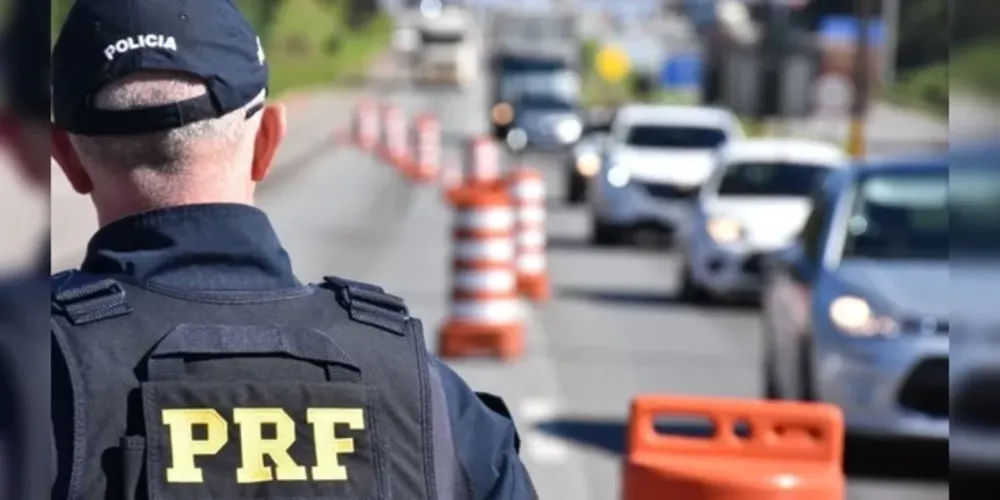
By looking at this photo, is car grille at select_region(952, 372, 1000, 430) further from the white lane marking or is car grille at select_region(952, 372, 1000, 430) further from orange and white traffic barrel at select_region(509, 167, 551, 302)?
orange and white traffic barrel at select_region(509, 167, 551, 302)

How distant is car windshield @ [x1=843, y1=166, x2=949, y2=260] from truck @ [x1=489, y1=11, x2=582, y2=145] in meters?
44.2

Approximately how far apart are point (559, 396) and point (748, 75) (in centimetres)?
5563

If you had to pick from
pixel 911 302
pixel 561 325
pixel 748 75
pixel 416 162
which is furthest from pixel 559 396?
pixel 748 75

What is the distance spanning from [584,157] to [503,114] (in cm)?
2899

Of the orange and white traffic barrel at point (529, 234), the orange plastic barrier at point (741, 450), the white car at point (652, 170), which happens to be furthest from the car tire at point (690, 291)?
the orange plastic barrier at point (741, 450)

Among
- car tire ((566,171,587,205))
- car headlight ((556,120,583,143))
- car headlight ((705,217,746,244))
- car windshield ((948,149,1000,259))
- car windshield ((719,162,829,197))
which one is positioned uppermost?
car windshield ((948,149,1000,259))

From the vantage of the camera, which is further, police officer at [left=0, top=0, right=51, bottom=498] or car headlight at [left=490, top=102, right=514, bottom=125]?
car headlight at [left=490, top=102, right=514, bottom=125]

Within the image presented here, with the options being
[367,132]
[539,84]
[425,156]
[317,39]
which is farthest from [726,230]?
[317,39]

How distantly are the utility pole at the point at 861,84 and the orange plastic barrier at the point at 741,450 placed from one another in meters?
27.5

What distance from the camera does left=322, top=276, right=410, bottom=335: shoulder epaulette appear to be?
94.6 inches

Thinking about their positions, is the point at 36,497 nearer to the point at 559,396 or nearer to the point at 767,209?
the point at 559,396

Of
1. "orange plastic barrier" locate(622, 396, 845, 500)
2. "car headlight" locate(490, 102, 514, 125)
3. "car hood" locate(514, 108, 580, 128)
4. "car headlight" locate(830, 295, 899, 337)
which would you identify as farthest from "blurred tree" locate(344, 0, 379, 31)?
"orange plastic barrier" locate(622, 396, 845, 500)

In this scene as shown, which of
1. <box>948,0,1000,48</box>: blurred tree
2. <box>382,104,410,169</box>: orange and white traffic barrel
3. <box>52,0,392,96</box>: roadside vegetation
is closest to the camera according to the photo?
<box>948,0,1000,48</box>: blurred tree

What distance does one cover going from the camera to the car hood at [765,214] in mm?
18188
